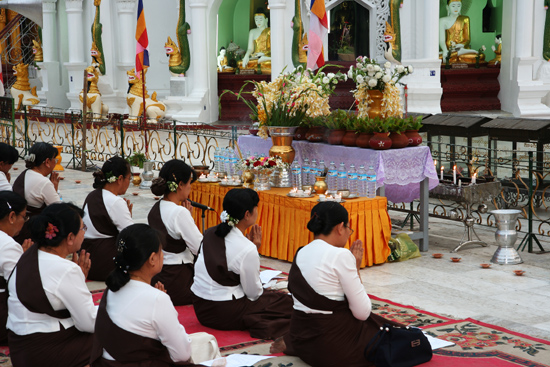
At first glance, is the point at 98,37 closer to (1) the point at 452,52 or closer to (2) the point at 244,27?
(2) the point at 244,27

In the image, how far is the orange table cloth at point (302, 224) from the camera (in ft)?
22.1

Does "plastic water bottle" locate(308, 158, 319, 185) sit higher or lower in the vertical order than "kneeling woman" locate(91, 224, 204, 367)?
higher

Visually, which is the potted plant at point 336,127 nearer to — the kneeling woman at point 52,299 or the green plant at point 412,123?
the green plant at point 412,123

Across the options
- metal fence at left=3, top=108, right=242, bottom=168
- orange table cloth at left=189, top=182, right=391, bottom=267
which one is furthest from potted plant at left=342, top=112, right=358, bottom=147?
metal fence at left=3, top=108, right=242, bottom=168

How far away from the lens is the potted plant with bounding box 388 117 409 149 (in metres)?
7.22

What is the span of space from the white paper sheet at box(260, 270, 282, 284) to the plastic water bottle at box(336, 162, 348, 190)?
107cm

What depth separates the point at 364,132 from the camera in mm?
7320

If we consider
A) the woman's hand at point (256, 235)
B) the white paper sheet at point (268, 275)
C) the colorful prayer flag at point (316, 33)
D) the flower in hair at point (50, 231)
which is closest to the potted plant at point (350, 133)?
the white paper sheet at point (268, 275)

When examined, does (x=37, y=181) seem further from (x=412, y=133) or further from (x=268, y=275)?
(x=412, y=133)

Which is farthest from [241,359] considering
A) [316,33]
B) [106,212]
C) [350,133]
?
[316,33]

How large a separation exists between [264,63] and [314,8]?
9.97 m

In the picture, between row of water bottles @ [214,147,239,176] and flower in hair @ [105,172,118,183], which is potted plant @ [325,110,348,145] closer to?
row of water bottles @ [214,147,239,176]

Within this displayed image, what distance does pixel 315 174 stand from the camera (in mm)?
7523

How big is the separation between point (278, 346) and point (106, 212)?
2.13 m
